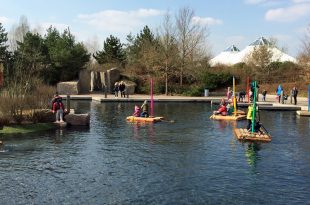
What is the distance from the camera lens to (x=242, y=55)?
233 ft

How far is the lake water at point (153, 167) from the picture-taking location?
1215 centimetres

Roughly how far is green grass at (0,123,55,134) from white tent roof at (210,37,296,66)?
46.9m

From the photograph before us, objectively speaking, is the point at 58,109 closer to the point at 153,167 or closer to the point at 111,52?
the point at 153,167

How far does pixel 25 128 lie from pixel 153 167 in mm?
10159

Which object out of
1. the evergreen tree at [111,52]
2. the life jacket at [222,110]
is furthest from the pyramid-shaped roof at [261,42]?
the life jacket at [222,110]

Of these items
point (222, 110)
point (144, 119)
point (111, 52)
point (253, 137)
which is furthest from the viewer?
point (111, 52)

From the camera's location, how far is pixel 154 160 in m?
16.4

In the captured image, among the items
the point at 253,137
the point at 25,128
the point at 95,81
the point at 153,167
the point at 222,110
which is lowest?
the point at 153,167

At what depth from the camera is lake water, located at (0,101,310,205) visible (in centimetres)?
1215

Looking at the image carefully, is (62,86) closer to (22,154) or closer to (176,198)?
(22,154)

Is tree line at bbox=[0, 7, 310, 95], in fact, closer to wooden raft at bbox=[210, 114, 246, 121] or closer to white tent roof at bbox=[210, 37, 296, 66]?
white tent roof at bbox=[210, 37, 296, 66]

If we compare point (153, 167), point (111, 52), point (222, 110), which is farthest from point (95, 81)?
point (153, 167)

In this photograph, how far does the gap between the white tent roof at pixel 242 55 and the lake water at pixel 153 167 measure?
44780mm

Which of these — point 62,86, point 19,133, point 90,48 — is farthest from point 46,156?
point 90,48
